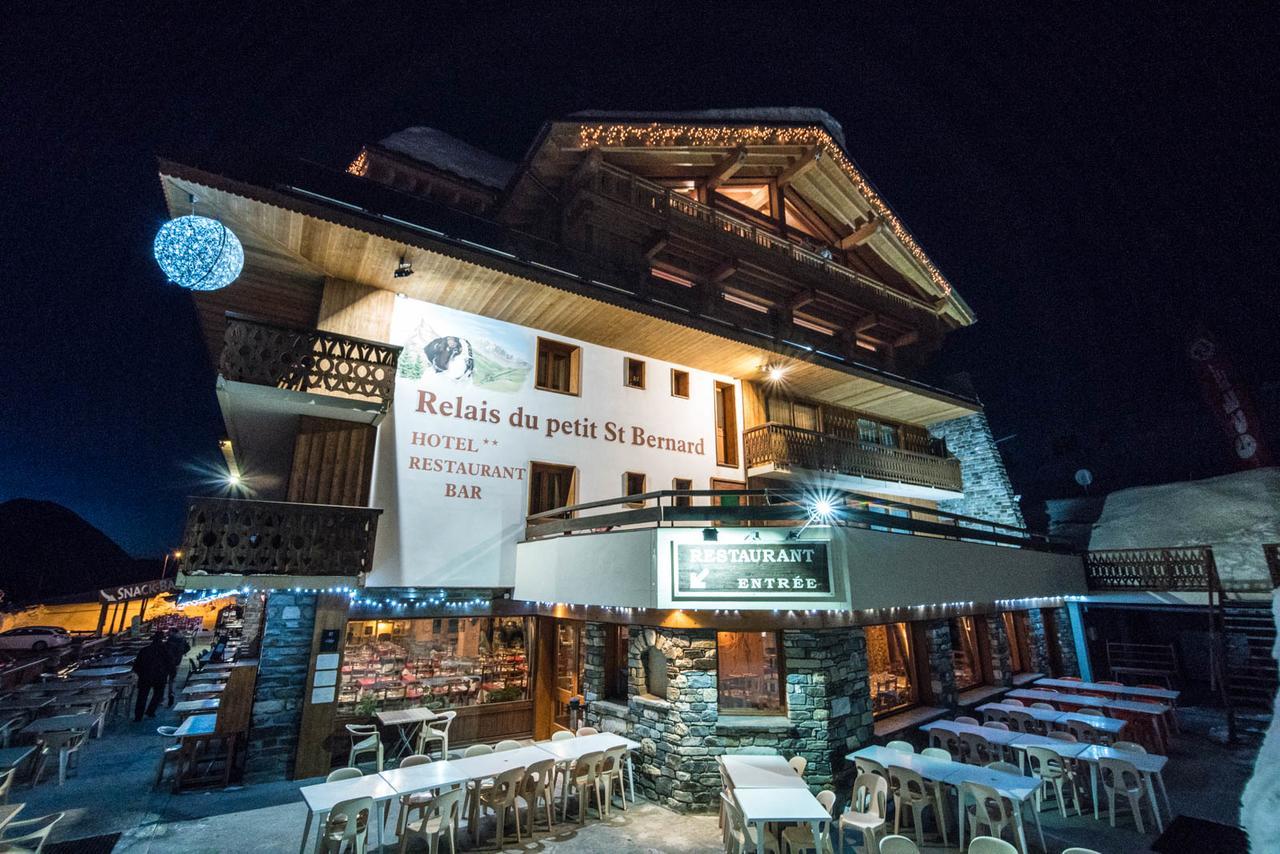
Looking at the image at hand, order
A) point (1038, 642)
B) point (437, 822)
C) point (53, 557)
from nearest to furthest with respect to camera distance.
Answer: point (437, 822)
point (1038, 642)
point (53, 557)

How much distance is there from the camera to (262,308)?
12.1 meters

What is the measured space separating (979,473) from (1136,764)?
14.0 meters

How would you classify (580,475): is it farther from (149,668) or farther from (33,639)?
(33,639)

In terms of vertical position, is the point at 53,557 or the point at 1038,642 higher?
the point at 53,557

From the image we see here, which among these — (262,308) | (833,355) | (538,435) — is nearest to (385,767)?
(538,435)

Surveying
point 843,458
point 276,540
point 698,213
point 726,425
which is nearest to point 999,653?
point 843,458

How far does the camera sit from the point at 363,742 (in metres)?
9.95

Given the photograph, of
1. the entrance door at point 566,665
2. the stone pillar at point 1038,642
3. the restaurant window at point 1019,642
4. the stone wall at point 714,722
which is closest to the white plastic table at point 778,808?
the stone wall at point 714,722

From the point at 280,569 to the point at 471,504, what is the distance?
355 cm

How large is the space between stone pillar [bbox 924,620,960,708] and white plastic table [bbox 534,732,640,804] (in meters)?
7.56

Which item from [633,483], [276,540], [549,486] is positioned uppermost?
[633,483]

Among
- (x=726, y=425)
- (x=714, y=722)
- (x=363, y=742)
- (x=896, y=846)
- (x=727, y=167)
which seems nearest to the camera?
(x=896, y=846)

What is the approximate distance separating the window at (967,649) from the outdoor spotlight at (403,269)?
1630 cm

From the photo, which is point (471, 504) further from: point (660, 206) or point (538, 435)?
point (660, 206)
